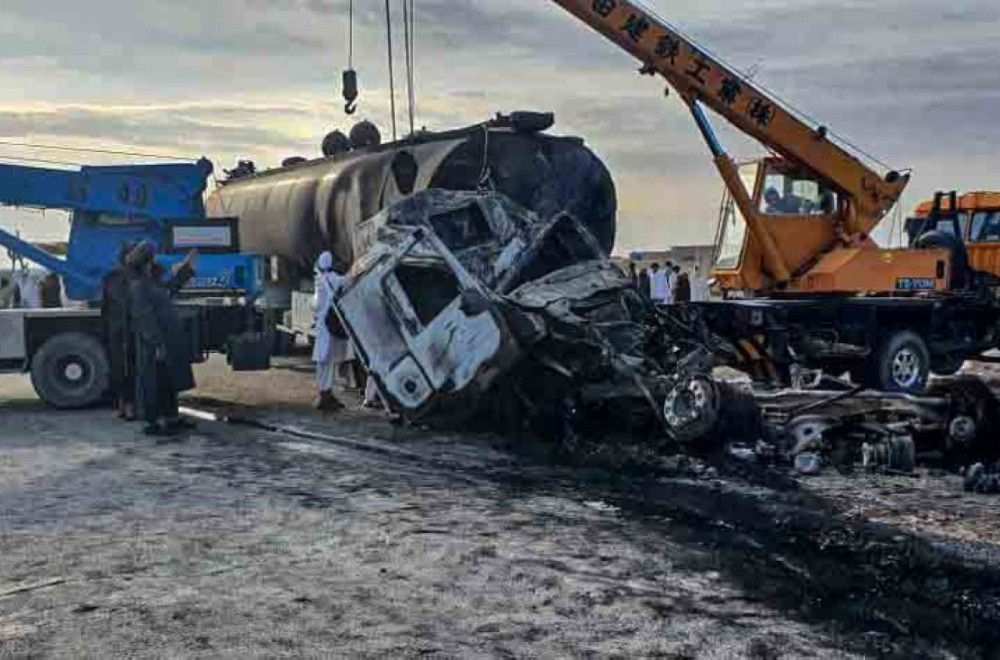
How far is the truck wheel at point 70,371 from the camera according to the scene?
11336 mm

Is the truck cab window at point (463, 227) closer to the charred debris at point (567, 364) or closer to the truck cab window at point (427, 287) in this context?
the charred debris at point (567, 364)

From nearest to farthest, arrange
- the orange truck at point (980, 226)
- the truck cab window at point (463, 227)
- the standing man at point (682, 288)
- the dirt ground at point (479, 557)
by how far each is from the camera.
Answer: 1. the dirt ground at point (479, 557)
2. the truck cab window at point (463, 227)
3. the orange truck at point (980, 226)
4. the standing man at point (682, 288)

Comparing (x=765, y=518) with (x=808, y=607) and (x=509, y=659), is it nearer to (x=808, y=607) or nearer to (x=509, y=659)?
(x=808, y=607)

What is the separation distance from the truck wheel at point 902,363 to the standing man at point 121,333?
8191 mm

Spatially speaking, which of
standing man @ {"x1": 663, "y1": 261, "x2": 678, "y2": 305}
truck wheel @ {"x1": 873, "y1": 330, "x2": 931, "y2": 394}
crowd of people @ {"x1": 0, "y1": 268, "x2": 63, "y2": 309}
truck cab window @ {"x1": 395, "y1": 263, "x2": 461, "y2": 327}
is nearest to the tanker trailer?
truck cab window @ {"x1": 395, "y1": 263, "x2": 461, "y2": 327}

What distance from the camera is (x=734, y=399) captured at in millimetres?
8102

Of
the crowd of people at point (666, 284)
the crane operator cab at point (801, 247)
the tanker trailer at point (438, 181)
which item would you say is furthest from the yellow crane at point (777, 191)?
the crowd of people at point (666, 284)

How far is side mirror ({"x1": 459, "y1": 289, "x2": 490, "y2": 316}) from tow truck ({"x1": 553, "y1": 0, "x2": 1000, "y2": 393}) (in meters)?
4.11

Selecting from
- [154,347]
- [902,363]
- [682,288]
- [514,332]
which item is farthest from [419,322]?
[682,288]

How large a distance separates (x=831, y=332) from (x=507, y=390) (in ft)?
15.7

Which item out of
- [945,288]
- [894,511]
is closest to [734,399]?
[894,511]

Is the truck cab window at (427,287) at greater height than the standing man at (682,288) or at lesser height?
lesser

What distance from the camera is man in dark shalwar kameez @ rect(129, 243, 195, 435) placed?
9.69 metres

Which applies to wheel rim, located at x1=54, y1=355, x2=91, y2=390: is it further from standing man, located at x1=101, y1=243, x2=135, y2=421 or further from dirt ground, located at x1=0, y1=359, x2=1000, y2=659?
dirt ground, located at x1=0, y1=359, x2=1000, y2=659
